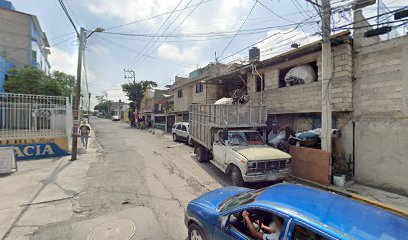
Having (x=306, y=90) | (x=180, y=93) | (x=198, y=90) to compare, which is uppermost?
(x=180, y=93)

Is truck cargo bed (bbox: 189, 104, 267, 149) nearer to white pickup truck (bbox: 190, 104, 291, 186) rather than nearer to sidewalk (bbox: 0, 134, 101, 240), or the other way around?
white pickup truck (bbox: 190, 104, 291, 186)

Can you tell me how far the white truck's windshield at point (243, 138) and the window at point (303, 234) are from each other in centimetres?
587

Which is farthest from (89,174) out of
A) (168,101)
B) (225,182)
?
(168,101)

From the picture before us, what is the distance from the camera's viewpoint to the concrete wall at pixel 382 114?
6.97 metres

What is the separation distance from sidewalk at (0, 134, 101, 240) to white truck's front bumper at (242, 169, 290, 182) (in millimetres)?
4808

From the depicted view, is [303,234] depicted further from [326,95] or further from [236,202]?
[326,95]

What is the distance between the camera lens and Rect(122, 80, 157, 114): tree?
39.2 m

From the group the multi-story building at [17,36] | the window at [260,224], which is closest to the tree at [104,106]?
the multi-story building at [17,36]

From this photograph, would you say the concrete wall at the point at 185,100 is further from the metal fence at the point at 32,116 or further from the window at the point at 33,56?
the window at the point at 33,56

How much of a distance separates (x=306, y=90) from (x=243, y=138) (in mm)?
3690

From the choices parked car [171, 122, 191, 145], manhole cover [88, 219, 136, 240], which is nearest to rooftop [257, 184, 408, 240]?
manhole cover [88, 219, 136, 240]

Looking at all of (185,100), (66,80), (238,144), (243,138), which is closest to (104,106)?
(66,80)

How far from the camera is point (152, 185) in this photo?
7.42 metres

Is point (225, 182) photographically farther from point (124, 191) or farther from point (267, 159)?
point (124, 191)
